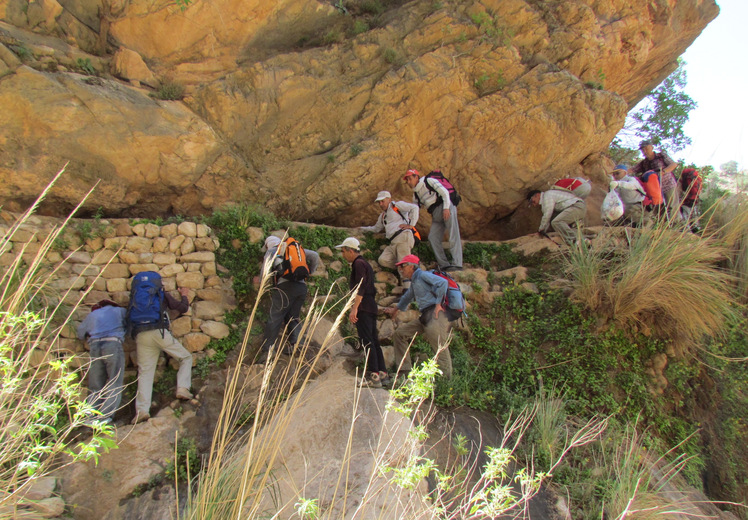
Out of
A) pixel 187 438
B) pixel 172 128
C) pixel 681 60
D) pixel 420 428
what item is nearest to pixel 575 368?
pixel 420 428

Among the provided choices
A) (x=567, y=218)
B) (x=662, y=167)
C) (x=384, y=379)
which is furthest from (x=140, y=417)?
(x=662, y=167)

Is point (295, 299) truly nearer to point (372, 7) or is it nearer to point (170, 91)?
point (170, 91)

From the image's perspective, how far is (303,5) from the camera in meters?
7.80

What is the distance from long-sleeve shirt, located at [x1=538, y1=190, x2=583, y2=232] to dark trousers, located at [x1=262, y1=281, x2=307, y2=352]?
179 inches

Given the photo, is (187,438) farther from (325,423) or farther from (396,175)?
(396,175)

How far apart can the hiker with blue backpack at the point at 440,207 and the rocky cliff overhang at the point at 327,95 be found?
1.04 meters

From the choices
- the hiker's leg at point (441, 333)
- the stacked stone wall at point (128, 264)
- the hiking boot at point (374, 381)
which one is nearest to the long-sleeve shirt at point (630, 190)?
the hiker's leg at point (441, 333)

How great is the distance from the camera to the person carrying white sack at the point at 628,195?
7047 mm

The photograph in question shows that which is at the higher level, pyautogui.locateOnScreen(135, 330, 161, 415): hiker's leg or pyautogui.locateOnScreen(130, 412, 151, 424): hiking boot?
pyautogui.locateOnScreen(135, 330, 161, 415): hiker's leg

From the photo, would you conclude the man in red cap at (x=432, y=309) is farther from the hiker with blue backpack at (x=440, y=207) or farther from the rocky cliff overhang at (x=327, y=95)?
the rocky cliff overhang at (x=327, y=95)

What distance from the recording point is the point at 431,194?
7082 mm

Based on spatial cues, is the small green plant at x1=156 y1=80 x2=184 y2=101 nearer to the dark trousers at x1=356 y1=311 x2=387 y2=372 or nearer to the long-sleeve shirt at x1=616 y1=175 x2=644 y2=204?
the dark trousers at x1=356 y1=311 x2=387 y2=372

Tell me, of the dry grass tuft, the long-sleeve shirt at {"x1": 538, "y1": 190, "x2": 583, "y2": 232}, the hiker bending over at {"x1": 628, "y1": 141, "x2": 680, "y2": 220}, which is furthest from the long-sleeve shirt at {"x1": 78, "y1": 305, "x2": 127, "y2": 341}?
the hiker bending over at {"x1": 628, "y1": 141, "x2": 680, "y2": 220}

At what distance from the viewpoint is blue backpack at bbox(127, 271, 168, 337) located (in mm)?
4734
